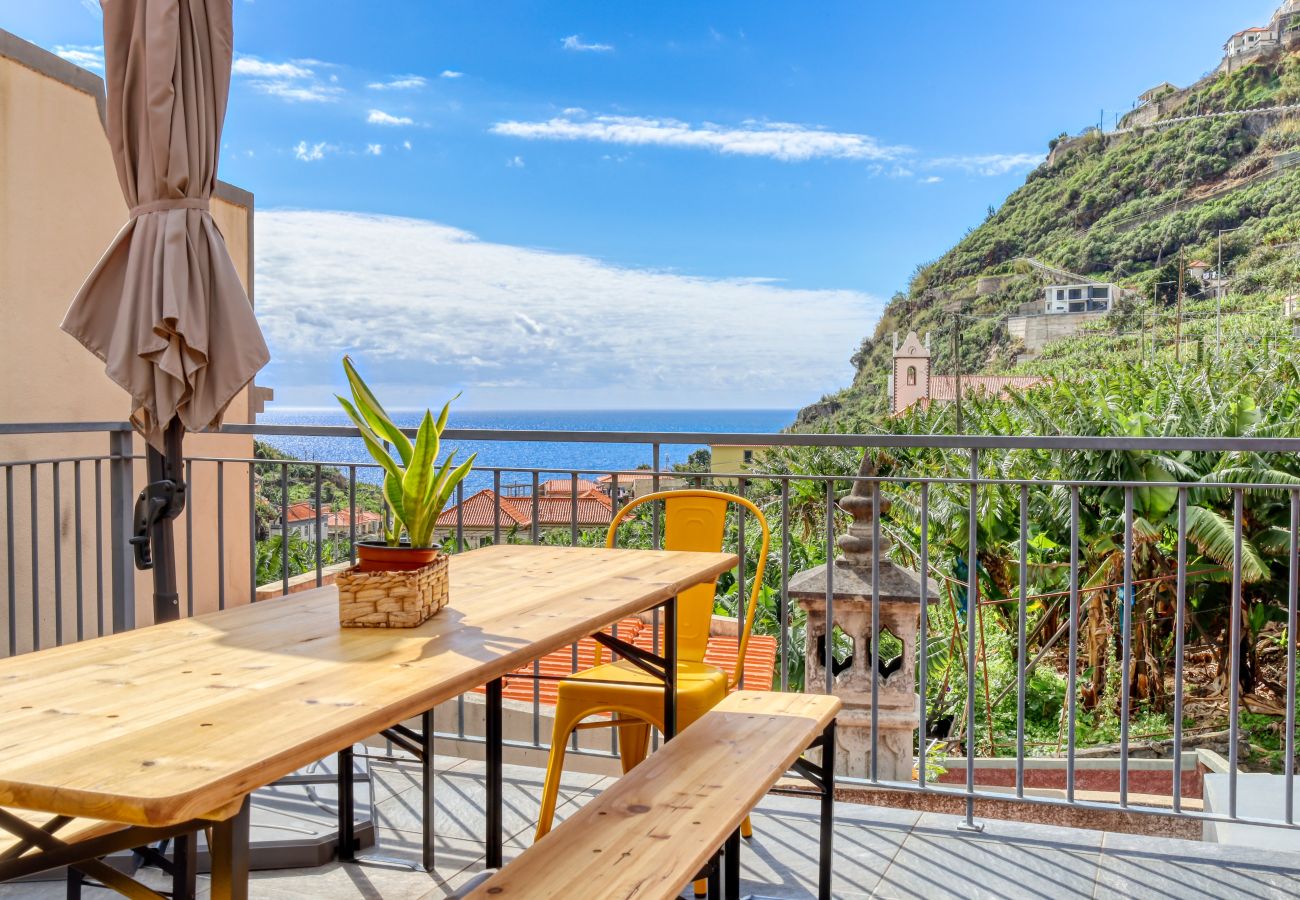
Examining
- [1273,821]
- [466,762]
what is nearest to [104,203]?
[466,762]

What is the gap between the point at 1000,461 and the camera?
12.1 metres

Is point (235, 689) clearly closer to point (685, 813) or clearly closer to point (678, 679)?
point (685, 813)

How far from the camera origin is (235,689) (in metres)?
1.41

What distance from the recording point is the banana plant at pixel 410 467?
1.91 metres

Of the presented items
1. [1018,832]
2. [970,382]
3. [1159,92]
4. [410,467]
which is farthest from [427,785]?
[1159,92]

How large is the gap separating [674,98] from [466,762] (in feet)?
266

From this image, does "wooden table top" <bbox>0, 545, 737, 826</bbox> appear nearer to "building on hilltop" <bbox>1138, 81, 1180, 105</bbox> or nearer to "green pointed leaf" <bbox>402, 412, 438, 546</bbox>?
"green pointed leaf" <bbox>402, 412, 438, 546</bbox>

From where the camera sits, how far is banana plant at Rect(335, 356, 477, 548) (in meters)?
1.91

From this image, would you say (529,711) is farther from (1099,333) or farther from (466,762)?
(1099,333)

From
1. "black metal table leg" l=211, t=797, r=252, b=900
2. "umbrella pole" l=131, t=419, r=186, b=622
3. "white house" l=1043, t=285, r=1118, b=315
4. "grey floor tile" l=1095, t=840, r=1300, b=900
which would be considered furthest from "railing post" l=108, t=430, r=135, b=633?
"white house" l=1043, t=285, r=1118, b=315

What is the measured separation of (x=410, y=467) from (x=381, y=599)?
0.25 m

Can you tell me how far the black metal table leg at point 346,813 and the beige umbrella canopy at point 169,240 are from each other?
3.07ft

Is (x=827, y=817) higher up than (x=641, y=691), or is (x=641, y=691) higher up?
(x=641, y=691)

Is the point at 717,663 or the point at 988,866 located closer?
the point at 988,866
